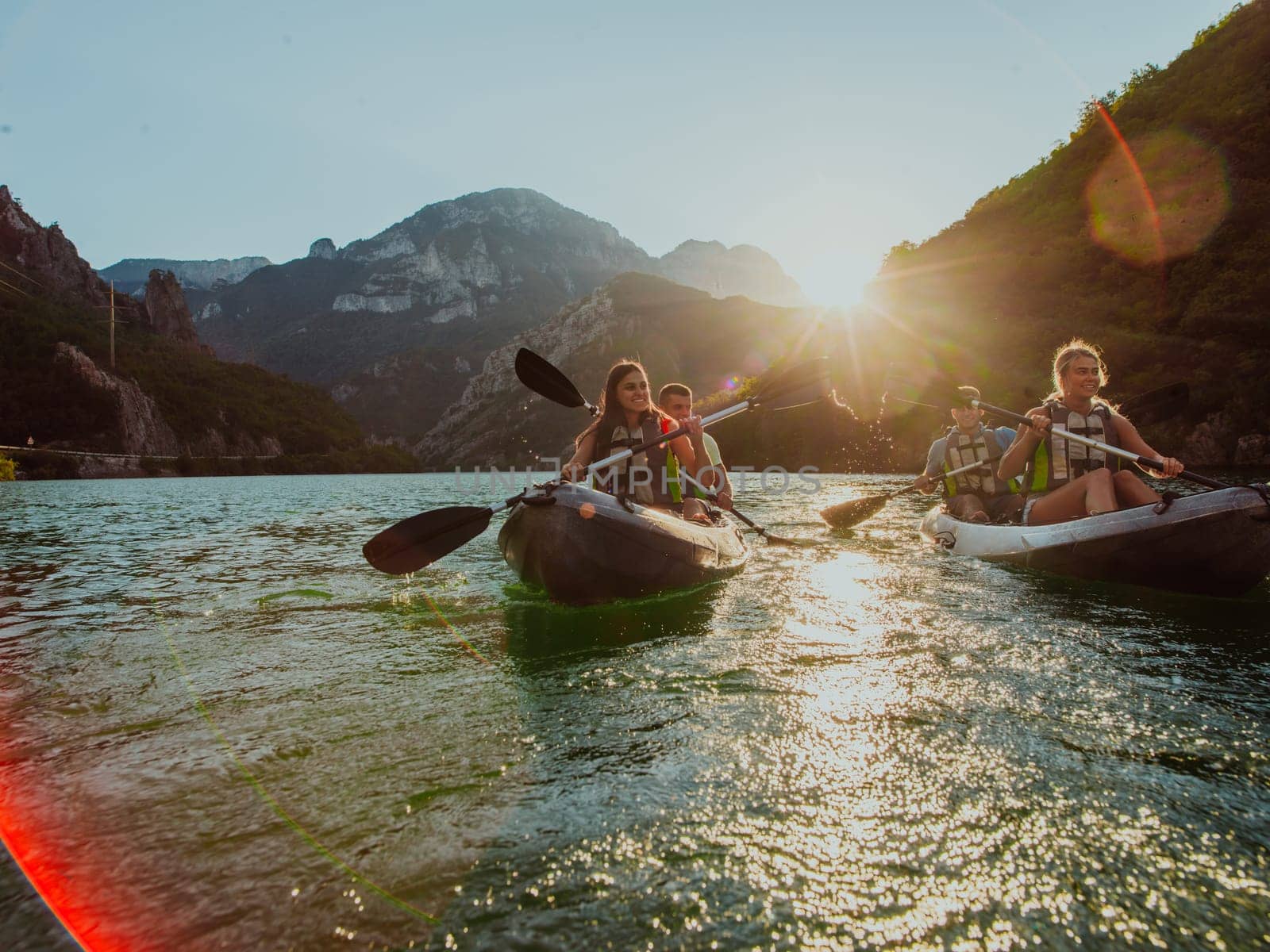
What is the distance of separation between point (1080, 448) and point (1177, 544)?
1.59 m

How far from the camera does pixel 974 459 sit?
1000 centimetres

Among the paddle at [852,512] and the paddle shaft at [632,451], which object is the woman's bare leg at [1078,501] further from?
the paddle at [852,512]

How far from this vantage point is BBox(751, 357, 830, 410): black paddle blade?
865cm

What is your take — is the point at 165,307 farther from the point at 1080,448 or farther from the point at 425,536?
the point at 1080,448

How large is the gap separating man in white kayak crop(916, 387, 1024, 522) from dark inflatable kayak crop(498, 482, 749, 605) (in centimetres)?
542

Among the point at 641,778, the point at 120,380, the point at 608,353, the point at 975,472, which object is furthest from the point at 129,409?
the point at 641,778

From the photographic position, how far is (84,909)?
1918 mm

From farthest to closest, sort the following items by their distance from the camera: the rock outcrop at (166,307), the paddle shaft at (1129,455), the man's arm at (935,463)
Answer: the rock outcrop at (166,307)
the man's arm at (935,463)
the paddle shaft at (1129,455)

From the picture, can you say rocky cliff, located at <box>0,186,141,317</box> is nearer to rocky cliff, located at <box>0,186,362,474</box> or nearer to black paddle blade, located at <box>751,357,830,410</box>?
rocky cliff, located at <box>0,186,362,474</box>

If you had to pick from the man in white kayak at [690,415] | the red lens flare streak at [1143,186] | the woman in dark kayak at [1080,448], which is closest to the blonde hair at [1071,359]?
the woman in dark kayak at [1080,448]

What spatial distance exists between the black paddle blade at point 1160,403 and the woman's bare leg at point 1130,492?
106 centimetres

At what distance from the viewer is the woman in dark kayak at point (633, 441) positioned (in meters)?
7.02

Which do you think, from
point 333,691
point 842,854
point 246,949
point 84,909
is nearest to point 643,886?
point 842,854

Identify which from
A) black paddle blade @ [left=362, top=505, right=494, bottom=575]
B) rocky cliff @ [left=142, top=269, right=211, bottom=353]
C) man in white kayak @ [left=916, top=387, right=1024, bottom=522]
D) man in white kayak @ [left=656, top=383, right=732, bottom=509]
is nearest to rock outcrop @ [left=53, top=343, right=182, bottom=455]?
rocky cliff @ [left=142, top=269, right=211, bottom=353]
